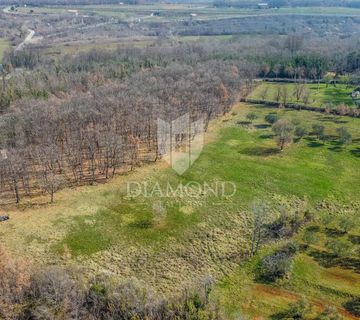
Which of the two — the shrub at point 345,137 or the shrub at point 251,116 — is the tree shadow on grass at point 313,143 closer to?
the shrub at point 345,137

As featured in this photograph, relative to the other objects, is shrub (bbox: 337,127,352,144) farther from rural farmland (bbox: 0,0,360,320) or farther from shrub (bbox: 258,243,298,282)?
shrub (bbox: 258,243,298,282)

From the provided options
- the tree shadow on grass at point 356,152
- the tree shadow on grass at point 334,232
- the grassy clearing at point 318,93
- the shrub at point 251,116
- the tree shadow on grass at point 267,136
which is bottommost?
the tree shadow on grass at point 334,232

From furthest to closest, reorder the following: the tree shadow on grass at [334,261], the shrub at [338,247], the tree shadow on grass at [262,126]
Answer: the tree shadow on grass at [262,126] → the shrub at [338,247] → the tree shadow on grass at [334,261]

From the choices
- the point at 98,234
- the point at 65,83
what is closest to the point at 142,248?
the point at 98,234

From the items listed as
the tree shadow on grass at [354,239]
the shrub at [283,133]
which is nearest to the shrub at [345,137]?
the shrub at [283,133]

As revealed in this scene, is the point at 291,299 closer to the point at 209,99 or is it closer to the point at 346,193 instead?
the point at 346,193

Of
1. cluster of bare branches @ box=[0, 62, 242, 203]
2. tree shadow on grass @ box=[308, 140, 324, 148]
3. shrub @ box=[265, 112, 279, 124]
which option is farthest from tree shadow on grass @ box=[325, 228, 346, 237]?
shrub @ box=[265, 112, 279, 124]
